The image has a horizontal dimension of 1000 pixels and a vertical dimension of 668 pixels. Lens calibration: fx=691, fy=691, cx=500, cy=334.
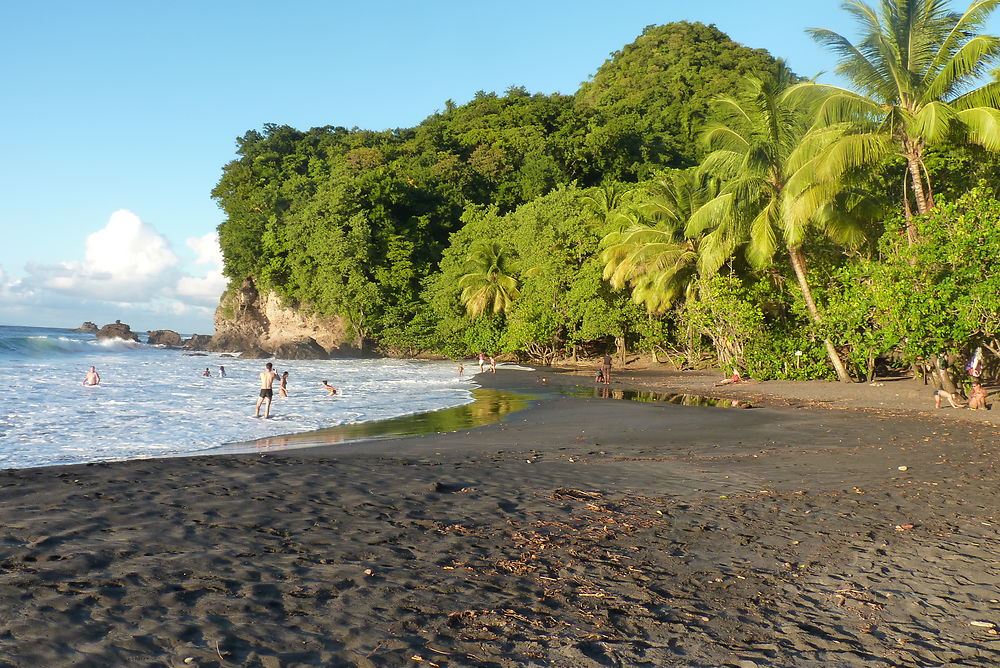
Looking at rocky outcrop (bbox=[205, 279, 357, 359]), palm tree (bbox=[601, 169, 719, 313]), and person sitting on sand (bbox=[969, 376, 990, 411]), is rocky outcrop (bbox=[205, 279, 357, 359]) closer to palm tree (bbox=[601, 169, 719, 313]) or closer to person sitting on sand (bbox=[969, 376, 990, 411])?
palm tree (bbox=[601, 169, 719, 313])

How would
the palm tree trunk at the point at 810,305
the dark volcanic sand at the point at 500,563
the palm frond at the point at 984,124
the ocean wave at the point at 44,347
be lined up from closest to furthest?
the dark volcanic sand at the point at 500,563 < the palm frond at the point at 984,124 < the palm tree trunk at the point at 810,305 < the ocean wave at the point at 44,347

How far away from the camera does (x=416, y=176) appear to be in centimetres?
6031

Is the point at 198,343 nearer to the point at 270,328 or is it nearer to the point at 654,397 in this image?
the point at 270,328

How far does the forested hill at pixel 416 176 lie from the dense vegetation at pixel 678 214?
0.21 metres

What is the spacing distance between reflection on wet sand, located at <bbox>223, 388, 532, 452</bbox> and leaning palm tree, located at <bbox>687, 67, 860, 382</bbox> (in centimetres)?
952

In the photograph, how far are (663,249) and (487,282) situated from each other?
57.4 ft

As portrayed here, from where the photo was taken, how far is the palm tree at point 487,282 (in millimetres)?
43750

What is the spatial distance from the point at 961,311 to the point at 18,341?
70532 mm

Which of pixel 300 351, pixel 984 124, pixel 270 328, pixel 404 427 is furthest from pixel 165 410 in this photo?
pixel 270 328

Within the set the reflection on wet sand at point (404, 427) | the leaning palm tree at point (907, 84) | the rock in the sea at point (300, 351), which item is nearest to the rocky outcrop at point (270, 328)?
the rock in the sea at point (300, 351)

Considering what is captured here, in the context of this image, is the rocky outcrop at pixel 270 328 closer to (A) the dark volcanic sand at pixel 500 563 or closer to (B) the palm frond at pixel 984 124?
(B) the palm frond at pixel 984 124

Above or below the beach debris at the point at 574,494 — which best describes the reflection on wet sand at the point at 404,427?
below

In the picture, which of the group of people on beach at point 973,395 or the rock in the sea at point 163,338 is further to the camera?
the rock in the sea at point 163,338

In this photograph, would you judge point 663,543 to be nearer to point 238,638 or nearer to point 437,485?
point 437,485
